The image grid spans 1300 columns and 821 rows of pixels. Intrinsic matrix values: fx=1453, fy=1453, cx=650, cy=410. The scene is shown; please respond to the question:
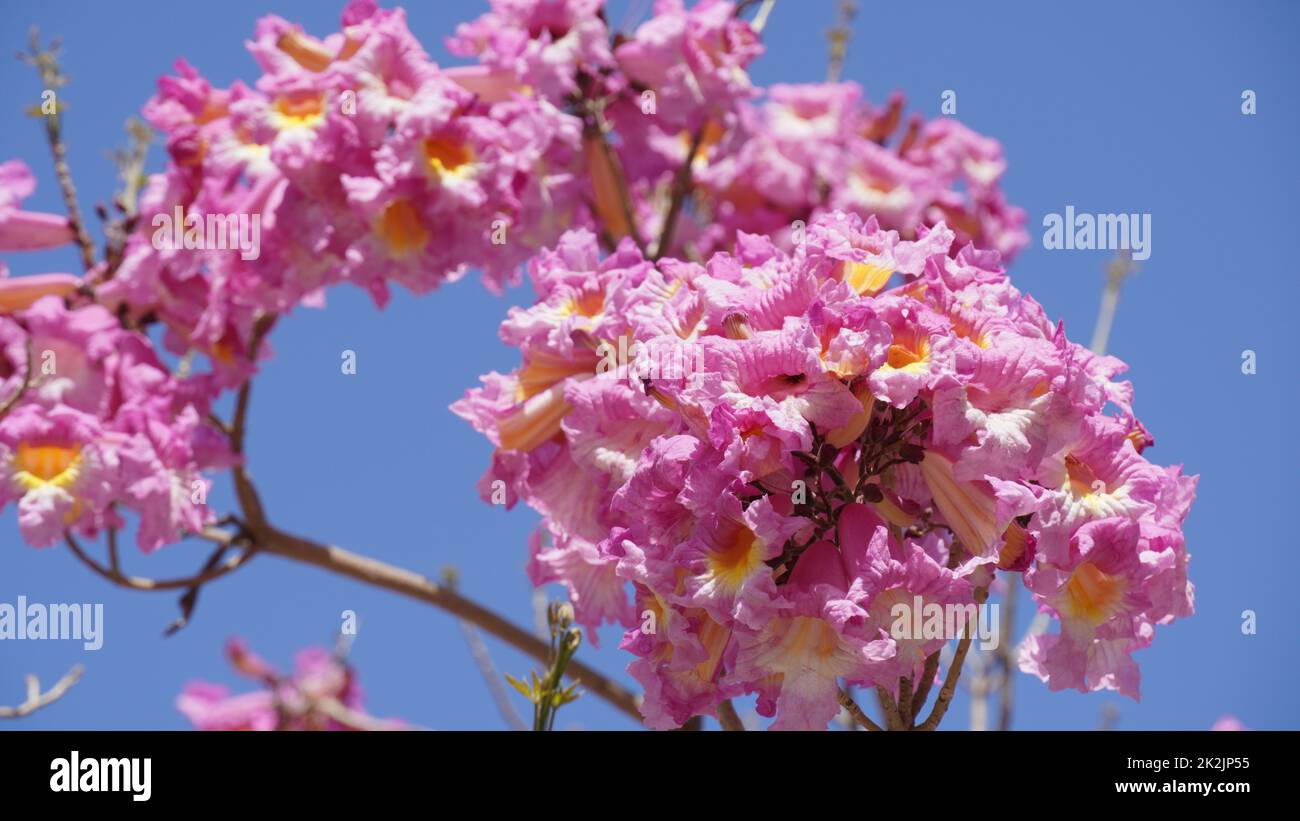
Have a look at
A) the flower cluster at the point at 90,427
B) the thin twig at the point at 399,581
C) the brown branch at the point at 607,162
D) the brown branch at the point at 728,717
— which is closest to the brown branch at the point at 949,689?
the brown branch at the point at 728,717

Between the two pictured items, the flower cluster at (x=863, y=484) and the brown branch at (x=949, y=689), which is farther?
the brown branch at (x=949, y=689)

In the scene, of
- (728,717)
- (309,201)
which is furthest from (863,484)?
(309,201)

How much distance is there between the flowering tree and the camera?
97.8 inches

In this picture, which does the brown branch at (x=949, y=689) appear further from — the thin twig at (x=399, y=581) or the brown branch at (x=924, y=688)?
the thin twig at (x=399, y=581)

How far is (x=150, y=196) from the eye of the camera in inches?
183

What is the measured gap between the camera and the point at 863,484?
8.48 ft

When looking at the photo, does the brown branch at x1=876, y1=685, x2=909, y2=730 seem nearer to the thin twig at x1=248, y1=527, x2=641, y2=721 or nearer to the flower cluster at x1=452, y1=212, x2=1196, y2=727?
the flower cluster at x1=452, y1=212, x2=1196, y2=727

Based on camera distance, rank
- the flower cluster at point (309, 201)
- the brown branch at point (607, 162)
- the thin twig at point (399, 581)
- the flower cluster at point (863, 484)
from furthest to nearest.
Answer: the brown branch at point (607, 162)
the thin twig at point (399, 581)
the flower cluster at point (309, 201)
the flower cluster at point (863, 484)

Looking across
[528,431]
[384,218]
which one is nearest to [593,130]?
[384,218]

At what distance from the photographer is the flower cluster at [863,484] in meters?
2.46

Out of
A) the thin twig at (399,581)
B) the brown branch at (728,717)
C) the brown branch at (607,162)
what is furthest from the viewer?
the brown branch at (607,162)
